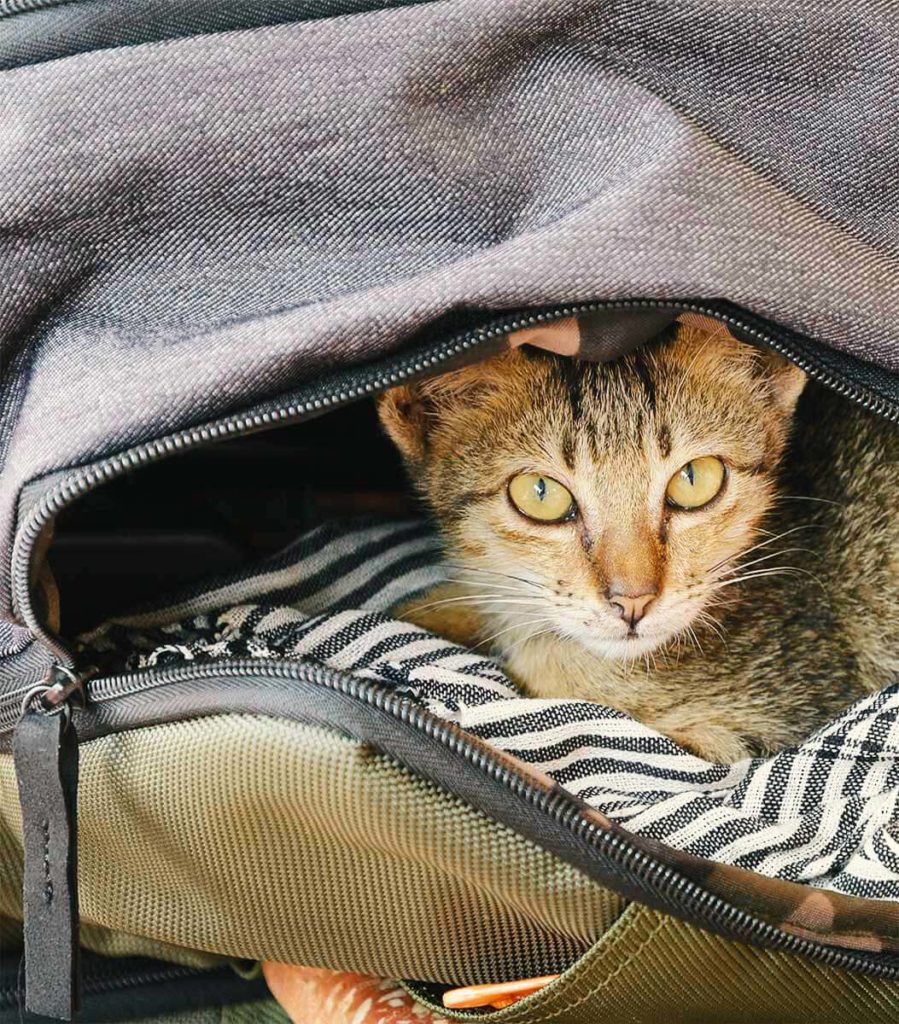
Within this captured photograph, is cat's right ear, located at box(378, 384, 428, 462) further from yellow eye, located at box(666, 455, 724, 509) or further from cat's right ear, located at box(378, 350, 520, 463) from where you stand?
yellow eye, located at box(666, 455, 724, 509)

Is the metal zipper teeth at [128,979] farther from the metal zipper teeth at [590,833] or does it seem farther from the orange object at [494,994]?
the metal zipper teeth at [590,833]

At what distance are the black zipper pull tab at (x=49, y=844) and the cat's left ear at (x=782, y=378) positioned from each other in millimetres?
690

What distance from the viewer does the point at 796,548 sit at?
3.60 ft

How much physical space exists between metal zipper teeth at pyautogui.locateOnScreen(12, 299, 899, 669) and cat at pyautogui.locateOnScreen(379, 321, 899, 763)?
235 millimetres

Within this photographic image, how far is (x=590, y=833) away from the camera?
70cm

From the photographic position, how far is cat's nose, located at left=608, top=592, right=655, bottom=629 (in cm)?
94

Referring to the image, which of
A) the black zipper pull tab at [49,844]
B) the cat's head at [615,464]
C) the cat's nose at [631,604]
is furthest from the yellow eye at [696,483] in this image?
the black zipper pull tab at [49,844]

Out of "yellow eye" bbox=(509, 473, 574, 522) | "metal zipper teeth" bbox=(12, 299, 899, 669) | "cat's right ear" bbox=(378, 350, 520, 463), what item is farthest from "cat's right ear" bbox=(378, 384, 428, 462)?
"metal zipper teeth" bbox=(12, 299, 899, 669)

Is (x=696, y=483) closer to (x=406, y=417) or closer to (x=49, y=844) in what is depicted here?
(x=406, y=417)

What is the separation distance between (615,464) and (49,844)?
0.56 m

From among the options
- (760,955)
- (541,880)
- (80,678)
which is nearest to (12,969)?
(80,678)

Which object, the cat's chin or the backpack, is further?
the cat's chin

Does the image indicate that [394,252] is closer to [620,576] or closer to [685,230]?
[685,230]

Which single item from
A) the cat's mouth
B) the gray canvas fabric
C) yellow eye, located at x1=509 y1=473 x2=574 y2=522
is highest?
the gray canvas fabric
